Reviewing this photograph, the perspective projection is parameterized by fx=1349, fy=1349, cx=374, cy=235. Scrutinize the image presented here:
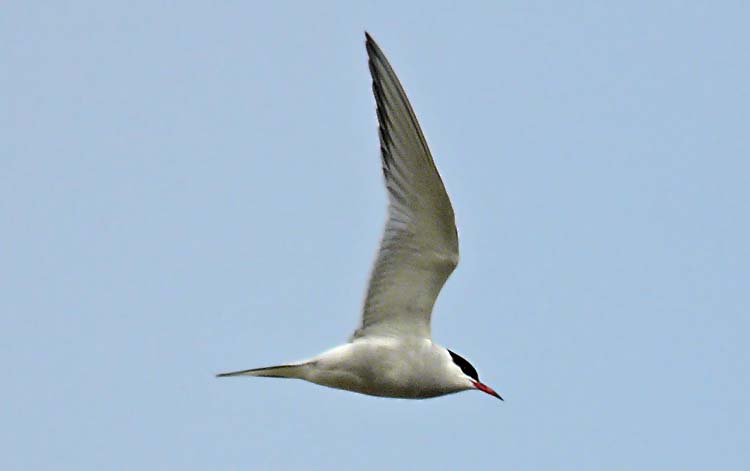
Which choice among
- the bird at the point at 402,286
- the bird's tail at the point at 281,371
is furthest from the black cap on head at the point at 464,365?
the bird's tail at the point at 281,371

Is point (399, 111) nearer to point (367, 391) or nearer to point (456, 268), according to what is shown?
point (456, 268)

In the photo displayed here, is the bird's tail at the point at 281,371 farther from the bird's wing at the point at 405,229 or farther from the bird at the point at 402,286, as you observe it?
the bird's wing at the point at 405,229

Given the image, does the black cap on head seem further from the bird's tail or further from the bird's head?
the bird's tail

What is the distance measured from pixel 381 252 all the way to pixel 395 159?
638 millimetres

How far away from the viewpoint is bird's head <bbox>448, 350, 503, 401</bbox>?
8.56m

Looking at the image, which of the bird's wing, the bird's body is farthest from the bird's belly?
the bird's wing

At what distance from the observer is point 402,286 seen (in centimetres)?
840

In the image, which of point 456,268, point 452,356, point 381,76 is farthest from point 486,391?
point 381,76

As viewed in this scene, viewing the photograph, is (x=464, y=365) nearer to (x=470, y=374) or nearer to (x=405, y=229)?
(x=470, y=374)

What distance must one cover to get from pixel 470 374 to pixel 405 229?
1111 millimetres

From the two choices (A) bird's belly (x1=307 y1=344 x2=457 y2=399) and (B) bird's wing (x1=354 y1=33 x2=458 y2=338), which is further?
(A) bird's belly (x1=307 y1=344 x2=457 y2=399)

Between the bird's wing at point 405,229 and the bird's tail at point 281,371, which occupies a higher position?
the bird's wing at point 405,229

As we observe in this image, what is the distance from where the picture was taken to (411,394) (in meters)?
8.40

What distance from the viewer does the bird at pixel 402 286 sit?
7.88 metres
